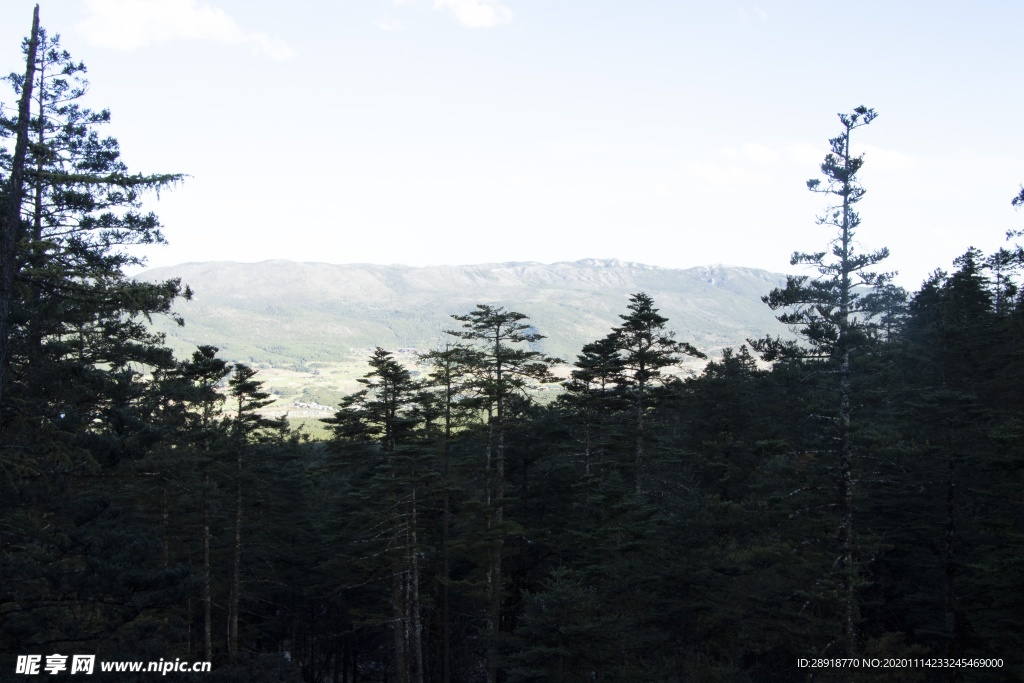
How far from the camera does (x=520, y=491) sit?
33.2 m

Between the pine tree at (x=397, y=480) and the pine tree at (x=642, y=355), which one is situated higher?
the pine tree at (x=642, y=355)

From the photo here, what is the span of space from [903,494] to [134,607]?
26.9 metres

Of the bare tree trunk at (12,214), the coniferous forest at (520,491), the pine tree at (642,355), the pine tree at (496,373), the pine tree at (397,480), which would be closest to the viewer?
the bare tree trunk at (12,214)

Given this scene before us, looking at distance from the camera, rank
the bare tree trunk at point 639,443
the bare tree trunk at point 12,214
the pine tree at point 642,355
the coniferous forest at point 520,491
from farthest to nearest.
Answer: the pine tree at point 642,355 → the bare tree trunk at point 639,443 → the coniferous forest at point 520,491 → the bare tree trunk at point 12,214

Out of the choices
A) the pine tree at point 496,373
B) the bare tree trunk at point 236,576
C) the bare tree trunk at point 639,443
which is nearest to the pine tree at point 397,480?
the pine tree at point 496,373

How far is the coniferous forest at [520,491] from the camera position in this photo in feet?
44.6

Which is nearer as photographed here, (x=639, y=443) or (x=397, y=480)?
(x=397, y=480)

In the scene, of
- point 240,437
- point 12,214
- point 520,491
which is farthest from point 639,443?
point 12,214

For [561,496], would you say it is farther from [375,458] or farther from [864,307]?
[864,307]

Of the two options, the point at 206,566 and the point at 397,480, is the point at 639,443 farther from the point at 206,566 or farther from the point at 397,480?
the point at 206,566

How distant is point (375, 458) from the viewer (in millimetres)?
27562

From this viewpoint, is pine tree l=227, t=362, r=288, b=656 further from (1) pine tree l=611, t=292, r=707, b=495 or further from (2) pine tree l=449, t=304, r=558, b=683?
(1) pine tree l=611, t=292, r=707, b=495

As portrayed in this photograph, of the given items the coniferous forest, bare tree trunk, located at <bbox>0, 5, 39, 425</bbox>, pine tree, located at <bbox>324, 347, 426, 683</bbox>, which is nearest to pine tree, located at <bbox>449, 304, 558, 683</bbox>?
the coniferous forest

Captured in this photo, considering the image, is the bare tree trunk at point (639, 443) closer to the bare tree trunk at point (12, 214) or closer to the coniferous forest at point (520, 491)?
the coniferous forest at point (520, 491)
